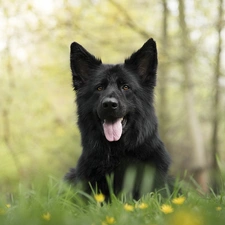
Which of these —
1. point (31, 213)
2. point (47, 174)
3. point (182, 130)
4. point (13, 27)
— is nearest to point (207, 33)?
point (182, 130)

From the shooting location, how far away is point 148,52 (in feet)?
16.7

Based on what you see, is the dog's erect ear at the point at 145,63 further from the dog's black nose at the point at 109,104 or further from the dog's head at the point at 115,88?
the dog's black nose at the point at 109,104

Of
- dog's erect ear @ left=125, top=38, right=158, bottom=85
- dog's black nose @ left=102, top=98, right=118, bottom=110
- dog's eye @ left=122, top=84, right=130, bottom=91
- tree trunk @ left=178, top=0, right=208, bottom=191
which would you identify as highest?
dog's erect ear @ left=125, top=38, right=158, bottom=85

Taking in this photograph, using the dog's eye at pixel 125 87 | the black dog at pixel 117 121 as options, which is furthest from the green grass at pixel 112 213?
the dog's eye at pixel 125 87

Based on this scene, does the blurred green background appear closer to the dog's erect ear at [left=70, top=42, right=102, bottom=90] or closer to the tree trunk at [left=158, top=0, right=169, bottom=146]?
the tree trunk at [left=158, top=0, right=169, bottom=146]

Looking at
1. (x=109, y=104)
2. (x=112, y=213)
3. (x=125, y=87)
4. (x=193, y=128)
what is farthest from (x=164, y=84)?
(x=112, y=213)

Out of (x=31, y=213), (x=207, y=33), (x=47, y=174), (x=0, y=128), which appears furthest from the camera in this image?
(x=0, y=128)

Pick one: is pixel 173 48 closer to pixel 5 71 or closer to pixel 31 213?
pixel 5 71

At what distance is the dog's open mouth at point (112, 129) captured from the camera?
4.83 m

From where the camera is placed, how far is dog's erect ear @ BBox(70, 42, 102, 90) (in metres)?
5.19

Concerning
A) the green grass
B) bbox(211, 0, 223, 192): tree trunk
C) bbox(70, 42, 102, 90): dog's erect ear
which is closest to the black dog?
bbox(70, 42, 102, 90): dog's erect ear

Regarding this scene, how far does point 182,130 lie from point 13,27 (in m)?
7.41

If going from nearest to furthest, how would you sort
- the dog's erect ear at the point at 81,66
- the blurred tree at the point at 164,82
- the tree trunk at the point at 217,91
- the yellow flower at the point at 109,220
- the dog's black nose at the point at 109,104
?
the yellow flower at the point at 109,220 → the dog's black nose at the point at 109,104 → the dog's erect ear at the point at 81,66 → the tree trunk at the point at 217,91 → the blurred tree at the point at 164,82

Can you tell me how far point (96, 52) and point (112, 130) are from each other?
10708 mm
